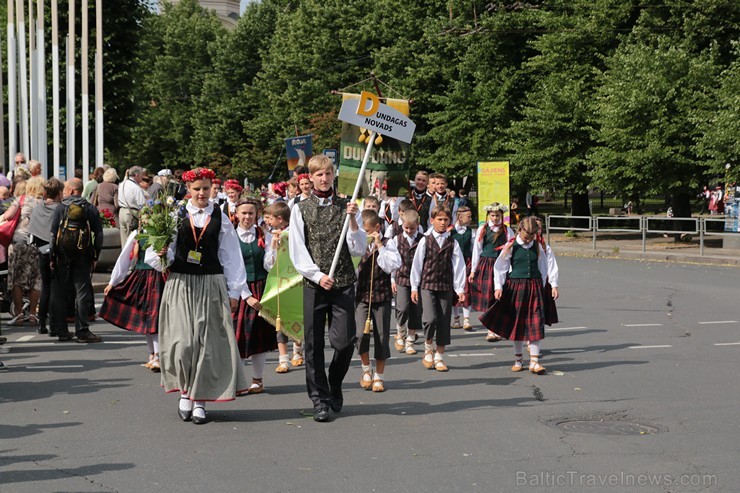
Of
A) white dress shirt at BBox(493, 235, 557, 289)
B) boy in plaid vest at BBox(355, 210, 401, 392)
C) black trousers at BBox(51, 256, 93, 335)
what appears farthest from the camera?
black trousers at BBox(51, 256, 93, 335)

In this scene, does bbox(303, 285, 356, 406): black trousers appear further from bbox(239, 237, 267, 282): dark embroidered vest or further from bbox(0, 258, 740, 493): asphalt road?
bbox(239, 237, 267, 282): dark embroidered vest

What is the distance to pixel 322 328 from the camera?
343 inches

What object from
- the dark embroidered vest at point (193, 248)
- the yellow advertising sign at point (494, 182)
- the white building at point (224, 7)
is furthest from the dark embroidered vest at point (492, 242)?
the white building at point (224, 7)

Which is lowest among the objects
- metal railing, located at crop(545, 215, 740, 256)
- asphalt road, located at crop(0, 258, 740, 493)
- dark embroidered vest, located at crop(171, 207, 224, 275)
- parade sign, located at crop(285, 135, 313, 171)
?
asphalt road, located at crop(0, 258, 740, 493)

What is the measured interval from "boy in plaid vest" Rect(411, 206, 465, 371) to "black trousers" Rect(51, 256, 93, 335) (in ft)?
13.2

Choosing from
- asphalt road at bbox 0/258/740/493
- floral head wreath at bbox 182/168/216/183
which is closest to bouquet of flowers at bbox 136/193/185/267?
floral head wreath at bbox 182/168/216/183

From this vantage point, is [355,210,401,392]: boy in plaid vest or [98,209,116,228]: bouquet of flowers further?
[98,209,116,228]: bouquet of flowers

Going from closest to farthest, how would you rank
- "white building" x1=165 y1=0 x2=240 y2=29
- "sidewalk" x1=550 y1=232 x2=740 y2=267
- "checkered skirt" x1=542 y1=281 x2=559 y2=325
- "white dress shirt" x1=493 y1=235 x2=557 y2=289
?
"white dress shirt" x1=493 y1=235 x2=557 y2=289, "checkered skirt" x1=542 y1=281 x2=559 y2=325, "sidewalk" x1=550 y1=232 x2=740 y2=267, "white building" x1=165 y1=0 x2=240 y2=29

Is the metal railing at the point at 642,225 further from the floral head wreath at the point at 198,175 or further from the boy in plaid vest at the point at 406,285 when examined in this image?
the floral head wreath at the point at 198,175

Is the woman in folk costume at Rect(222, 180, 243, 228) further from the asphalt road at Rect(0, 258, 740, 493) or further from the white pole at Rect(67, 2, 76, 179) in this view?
the white pole at Rect(67, 2, 76, 179)

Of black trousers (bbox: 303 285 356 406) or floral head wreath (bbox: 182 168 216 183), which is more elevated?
floral head wreath (bbox: 182 168 216 183)

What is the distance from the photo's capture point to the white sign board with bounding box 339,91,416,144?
920cm

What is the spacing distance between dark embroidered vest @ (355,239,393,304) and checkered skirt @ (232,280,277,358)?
3.06 feet

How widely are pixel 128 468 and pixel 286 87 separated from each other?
51.6 m
